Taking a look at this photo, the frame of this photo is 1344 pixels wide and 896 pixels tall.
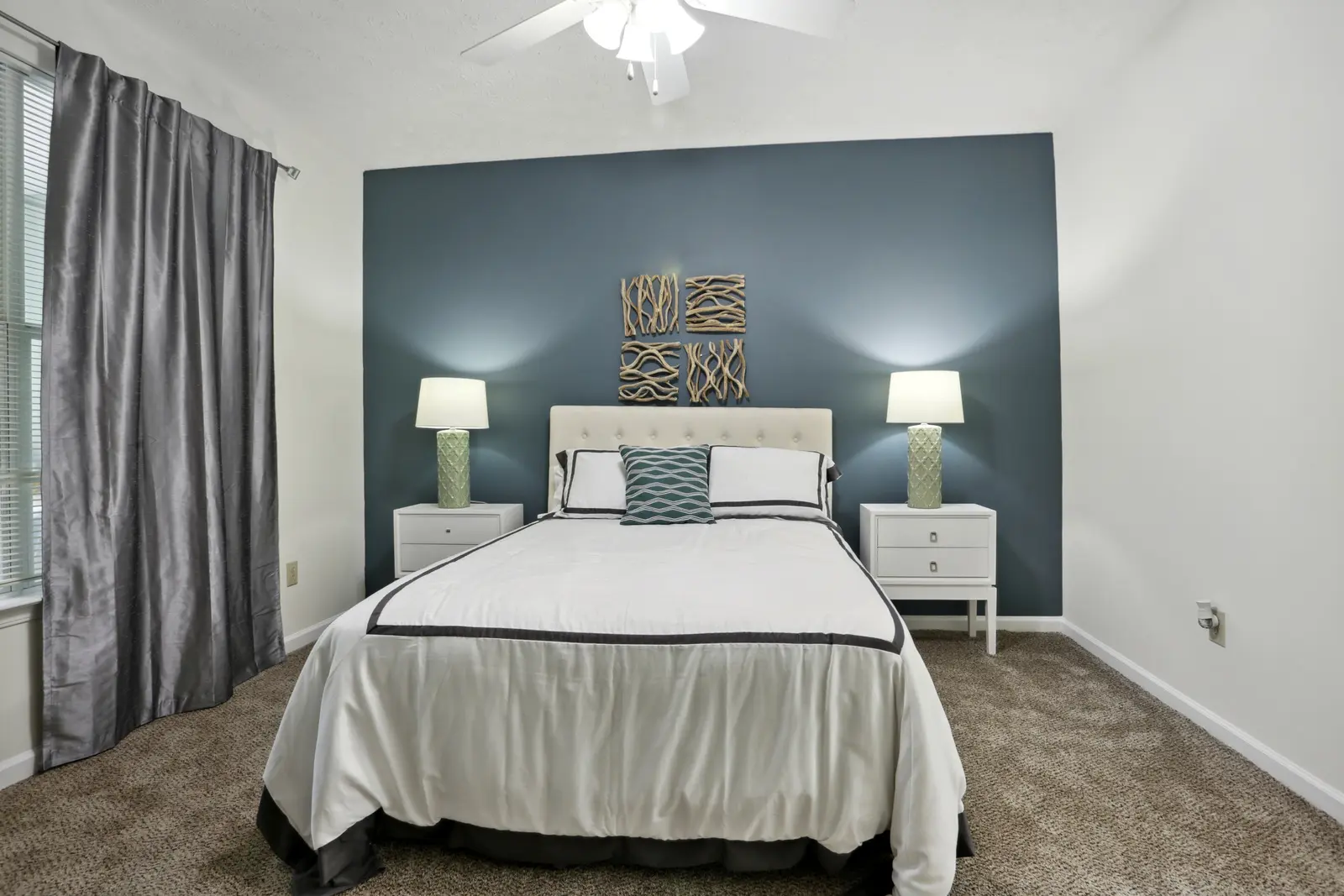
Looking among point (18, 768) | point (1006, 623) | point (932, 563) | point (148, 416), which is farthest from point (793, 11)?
point (18, 768)

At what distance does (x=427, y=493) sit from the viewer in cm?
354

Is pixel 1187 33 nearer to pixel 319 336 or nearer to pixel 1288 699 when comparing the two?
pixel 1288 699

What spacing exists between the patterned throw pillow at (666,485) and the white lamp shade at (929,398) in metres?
0.95

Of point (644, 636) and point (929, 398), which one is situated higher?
point (929, 398)

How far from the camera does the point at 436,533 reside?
121 inches

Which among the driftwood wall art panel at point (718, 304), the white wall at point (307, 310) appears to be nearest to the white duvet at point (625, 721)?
the white wall at point (307, 310)

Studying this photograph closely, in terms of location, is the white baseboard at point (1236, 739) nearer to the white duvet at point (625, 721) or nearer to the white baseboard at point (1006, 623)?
the white baseboard at point (1006, 623)

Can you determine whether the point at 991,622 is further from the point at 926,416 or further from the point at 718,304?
the point at 718,304

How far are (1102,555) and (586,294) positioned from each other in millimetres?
2781

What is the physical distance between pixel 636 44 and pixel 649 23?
3.8 inches

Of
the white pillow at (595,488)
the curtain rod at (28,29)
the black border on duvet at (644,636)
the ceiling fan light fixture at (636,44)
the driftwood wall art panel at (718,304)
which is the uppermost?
the curtain rod at (28,29)

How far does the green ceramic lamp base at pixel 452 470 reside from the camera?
3154 millimetres

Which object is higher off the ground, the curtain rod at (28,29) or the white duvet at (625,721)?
the curtain rod at (28,29)

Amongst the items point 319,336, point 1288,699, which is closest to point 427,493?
point 319,336
